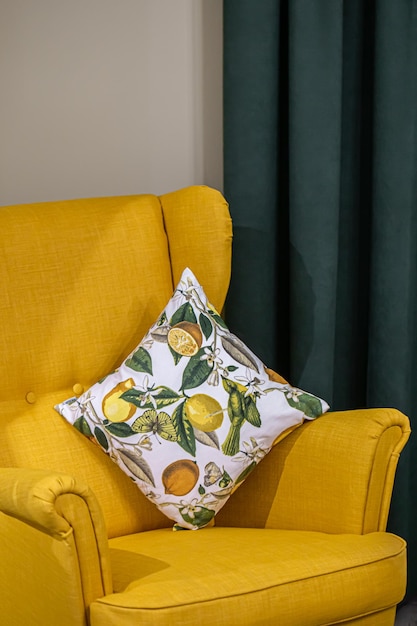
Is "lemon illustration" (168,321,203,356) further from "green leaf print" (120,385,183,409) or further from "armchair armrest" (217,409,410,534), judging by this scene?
"armchair armrest" (217,409,410,534)

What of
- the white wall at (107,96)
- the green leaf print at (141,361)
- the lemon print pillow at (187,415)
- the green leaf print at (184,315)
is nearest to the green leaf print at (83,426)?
the lemon print pillow at (187,415)

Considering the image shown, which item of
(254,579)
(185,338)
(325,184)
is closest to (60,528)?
(254,579)

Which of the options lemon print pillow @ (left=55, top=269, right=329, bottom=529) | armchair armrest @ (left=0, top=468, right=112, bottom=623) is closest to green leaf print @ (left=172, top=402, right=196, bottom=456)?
lemon print pillow @ (left=55, top=269, right=329, bottom=529)

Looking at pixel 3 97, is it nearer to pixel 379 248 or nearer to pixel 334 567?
pixel 379 248

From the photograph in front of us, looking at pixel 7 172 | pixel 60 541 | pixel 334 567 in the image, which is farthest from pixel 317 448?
pixel 7 172

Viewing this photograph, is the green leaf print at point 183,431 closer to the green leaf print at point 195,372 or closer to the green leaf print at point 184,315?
the green leaf print at point 195,372

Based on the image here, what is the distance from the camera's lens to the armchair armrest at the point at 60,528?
1369 mm

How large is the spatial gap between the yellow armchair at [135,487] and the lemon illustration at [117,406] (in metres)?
0.12

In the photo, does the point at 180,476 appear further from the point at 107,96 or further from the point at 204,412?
the point at 107,96

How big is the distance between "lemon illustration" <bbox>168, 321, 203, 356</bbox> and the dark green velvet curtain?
0.43 m

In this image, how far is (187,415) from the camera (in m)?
1.73

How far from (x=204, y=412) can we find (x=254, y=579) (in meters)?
0.38

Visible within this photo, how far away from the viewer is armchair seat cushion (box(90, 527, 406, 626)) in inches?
54.6

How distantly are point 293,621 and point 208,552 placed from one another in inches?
7.6
